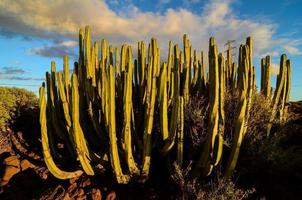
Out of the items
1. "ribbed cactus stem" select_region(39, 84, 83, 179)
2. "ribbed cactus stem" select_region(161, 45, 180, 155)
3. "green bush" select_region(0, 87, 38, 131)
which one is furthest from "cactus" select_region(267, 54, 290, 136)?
"green bush" select_region(0, 87, 38, 131)

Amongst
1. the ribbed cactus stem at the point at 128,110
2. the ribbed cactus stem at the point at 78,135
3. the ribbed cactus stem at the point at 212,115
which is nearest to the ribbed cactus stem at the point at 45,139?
the ribbed cactus stem at the point at 78,135

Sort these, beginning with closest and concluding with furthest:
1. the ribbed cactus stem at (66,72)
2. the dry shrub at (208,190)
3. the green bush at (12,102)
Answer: the dry shrub at (208,190)
the ribbed cactus stem at (66,72)
the green bush at (12,102)

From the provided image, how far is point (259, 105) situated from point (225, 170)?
2.02 metres

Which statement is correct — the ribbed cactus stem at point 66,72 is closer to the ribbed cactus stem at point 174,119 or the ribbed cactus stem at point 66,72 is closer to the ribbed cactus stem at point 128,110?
the ribbed cactus stem at point 128,110

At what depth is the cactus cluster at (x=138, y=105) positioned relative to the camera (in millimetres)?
5973

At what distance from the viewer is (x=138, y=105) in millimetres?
7320

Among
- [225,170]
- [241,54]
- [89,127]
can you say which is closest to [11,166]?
[89,127]

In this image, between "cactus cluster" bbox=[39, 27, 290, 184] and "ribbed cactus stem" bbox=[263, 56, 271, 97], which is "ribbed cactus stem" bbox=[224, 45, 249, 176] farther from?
"ribbed cactus stem" bbox=[263, 56, 271, 97]

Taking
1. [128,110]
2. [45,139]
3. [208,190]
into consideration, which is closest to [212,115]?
[208,190]

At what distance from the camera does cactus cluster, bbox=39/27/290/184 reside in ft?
19.6

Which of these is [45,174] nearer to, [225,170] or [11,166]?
[11,166]

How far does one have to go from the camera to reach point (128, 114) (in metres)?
5.98

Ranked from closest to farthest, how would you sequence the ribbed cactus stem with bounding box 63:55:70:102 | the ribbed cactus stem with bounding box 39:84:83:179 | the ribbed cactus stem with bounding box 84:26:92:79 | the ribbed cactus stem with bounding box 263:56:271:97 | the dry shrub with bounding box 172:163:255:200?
the dry shrub with bounding box 172:163:255:200, the ribbed cactus stem with bounding box 39:84:83:179, the ribbed cactus stem with bounding box 63:55:70:102, the ribbed cactus stem with bounding box 84:26:92:79, the ribbed cactus stem with bounding box 263:56:271:97

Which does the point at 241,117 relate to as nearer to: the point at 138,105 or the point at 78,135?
the point at 138,105
